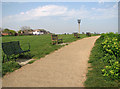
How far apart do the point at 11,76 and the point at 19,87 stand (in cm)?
93

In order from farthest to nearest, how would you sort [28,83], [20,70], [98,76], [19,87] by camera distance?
[20,70] < [98,76] < [28,83] < [19,87]

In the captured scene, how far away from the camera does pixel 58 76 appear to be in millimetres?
4043

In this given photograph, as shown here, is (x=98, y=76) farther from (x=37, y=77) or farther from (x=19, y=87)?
(x=19, y=87)

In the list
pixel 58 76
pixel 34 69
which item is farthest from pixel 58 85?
pixel 34 69

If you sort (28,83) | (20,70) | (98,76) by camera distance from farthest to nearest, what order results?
(20,70) → (98,76) → (28,83)

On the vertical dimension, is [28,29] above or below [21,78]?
above

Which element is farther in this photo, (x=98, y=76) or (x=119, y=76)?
(x=98, y=76)

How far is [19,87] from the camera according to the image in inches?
131

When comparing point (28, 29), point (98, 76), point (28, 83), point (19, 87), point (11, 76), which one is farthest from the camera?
point (28, 29)

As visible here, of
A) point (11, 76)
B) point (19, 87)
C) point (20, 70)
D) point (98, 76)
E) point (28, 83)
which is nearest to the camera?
point (19, 87)

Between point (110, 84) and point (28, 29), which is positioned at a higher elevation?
point (28, 29)

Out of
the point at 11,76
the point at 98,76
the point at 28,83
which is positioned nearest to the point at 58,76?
the point at 28,83

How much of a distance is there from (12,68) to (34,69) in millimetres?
826

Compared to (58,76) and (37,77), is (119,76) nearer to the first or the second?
(58,76)
